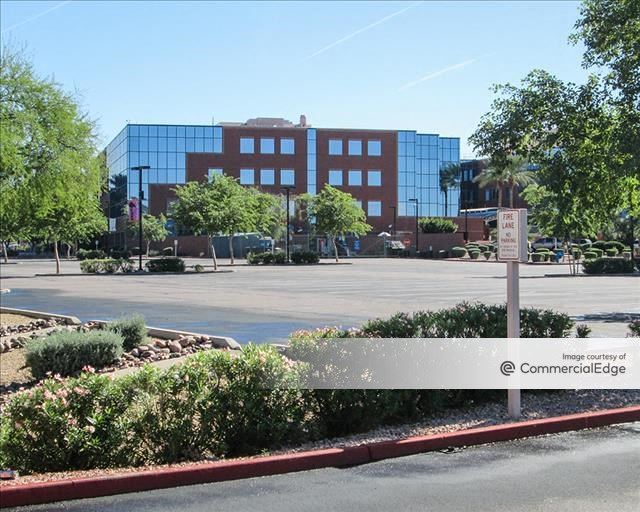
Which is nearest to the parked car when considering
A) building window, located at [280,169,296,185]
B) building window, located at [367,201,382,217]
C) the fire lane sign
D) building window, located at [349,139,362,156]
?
building window, located at [367,201,382,217]

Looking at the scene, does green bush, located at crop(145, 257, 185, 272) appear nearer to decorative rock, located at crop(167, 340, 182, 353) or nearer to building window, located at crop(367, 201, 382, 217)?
decorative rock, located at crop(167, 340, 182, 353)

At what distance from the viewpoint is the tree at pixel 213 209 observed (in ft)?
166

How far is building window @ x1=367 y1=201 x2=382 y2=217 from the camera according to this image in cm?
9056

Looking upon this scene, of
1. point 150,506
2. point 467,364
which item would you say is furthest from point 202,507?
point 467,364

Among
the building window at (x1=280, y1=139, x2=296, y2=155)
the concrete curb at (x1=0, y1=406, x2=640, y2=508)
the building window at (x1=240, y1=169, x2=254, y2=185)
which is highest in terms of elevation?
the building window at (x1=280, y1=139, x2=296, y2=155)

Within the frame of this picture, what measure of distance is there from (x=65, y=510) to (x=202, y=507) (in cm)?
93

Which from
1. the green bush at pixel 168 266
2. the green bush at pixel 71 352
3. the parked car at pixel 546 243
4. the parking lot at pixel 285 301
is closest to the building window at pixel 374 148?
the parked car at pixel 546 243

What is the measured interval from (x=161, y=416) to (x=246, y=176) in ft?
267

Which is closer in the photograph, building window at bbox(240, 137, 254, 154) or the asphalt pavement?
the asphalt pavement

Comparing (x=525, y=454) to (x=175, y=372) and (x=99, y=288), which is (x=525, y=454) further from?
(x=99, y=288)

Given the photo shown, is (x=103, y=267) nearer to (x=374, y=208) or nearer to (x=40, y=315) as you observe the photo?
(x=40, y=315)

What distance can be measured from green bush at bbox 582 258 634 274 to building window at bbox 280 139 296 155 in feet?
161

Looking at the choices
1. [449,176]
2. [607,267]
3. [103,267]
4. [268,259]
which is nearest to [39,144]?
[103,267]

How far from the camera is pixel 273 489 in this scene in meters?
5.65
